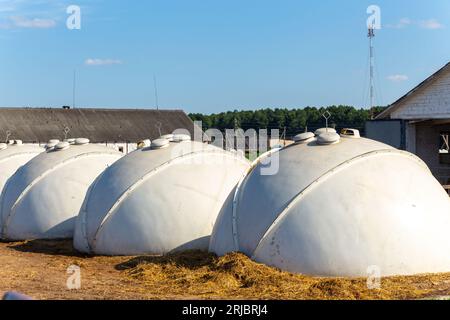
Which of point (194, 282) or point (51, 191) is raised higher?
point (51, 191)

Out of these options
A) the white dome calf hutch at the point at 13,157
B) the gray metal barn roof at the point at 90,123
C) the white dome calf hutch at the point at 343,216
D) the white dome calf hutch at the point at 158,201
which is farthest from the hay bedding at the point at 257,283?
the gray metal barn roof at the point at 90,123

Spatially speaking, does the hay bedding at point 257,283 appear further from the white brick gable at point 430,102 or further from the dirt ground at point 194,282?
the white brick gable at point 430,102

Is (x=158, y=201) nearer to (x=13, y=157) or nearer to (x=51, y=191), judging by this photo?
(x=51, y=191)

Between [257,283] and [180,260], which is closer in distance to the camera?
[257,283]

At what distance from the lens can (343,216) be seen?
12.5 meters

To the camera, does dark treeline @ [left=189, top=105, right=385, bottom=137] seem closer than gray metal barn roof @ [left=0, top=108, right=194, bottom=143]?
No

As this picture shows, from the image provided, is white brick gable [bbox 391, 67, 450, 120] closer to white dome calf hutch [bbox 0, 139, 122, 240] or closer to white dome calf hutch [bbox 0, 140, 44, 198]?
white dome calf hutch [bbox 0, 139, 122, 240]

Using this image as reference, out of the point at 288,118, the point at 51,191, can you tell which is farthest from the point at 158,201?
the point at 288,118

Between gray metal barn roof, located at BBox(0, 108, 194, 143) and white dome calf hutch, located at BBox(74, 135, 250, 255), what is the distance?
44233 millimetres

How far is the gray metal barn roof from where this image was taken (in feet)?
202

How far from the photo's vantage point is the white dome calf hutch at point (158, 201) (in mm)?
16125

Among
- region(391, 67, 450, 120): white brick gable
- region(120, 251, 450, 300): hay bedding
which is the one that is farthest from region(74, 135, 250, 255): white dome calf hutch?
region(391, 67, 450, 120): white brick gable

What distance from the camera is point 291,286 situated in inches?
466

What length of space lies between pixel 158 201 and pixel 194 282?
3.82m
